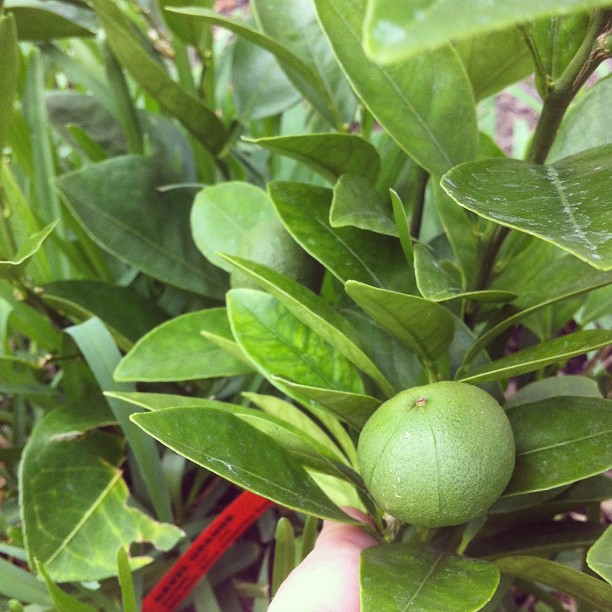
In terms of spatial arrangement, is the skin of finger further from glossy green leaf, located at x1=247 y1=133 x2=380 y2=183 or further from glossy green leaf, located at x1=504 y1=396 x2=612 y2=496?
glossy green leaf, located at x1=247 y1=133 x2=380 y2=183

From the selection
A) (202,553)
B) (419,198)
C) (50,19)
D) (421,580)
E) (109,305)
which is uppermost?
(50,19)

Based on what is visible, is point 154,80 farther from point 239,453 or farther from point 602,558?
point 602,558

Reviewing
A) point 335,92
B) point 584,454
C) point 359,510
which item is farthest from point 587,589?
point 335,92

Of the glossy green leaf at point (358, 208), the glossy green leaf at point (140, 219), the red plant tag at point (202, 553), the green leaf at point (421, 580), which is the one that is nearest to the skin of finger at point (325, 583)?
the green leaf at point (421, 580)

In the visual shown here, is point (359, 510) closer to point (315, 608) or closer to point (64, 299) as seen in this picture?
point (315, 608)

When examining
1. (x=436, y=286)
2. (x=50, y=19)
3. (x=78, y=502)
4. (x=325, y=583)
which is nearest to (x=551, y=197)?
(x=436, y=286)
